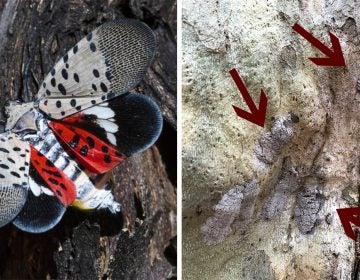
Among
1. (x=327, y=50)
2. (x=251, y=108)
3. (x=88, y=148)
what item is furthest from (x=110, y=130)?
(x=327, y=50)

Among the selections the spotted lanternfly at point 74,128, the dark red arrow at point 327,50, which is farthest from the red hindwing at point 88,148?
the dark red arrow at point 327,50

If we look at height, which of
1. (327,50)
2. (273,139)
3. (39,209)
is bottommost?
(39,209)

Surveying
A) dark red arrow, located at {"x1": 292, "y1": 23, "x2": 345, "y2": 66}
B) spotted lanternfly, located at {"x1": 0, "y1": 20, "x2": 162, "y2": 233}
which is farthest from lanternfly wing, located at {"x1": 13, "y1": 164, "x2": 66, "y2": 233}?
dark red arrow, located at {"x1": 292, "y1": 23, "x2": 345, "y2": 66}

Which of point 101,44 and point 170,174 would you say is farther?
point 170,174

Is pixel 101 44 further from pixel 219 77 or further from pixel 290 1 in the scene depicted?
pixel 290 1

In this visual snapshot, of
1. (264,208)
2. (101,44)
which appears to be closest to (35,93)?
(101,44)

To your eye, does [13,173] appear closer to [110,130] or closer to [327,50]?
[110,130]

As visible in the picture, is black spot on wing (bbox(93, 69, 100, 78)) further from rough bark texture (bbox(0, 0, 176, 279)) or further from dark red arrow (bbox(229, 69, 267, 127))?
dark red arrow (bbox(229, 69, 267, 127))
